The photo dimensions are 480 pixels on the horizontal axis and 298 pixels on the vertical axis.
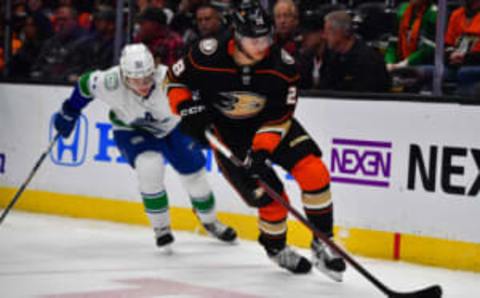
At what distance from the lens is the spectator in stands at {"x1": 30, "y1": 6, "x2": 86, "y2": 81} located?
8.28 metres

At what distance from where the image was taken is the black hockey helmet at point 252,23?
208 inches

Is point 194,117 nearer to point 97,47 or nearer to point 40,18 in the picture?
point 97,47

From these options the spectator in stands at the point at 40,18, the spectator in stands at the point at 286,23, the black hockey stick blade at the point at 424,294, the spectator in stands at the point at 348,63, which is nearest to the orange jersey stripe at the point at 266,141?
the black hockey stick blade at the point at 424,294

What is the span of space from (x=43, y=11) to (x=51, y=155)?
1.61 m

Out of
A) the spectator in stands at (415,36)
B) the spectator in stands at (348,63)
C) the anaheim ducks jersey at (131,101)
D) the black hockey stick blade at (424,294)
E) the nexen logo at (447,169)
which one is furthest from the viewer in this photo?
the spectator in stands at (415,36)

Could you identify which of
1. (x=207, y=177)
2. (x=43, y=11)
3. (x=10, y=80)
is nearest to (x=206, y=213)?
(x=207, y=177)

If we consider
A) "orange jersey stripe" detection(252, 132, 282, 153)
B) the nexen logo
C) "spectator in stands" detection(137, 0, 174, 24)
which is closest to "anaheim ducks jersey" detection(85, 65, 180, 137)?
"orange jersey stripe" detection(252, 132, 282, 153)

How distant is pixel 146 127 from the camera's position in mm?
6555

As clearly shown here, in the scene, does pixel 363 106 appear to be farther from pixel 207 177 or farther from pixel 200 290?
pixel 200 290

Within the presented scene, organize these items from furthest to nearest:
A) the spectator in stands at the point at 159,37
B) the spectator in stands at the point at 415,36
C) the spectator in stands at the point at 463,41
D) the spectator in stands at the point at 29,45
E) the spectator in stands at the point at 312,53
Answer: the spectator in stands at the point at 29,45
the spectator in stands at the point at 159,37
the spectator in stands at the point at 312,53
the spectator in stands at the point at 415,36
the spectator in stands at the point at 463,41

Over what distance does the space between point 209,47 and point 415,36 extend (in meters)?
1.69

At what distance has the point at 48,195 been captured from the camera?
26.5ft

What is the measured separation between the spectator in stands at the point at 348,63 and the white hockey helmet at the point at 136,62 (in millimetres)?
1143

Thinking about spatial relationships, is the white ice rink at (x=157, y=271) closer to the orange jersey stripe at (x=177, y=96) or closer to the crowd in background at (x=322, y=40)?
the orange jersey stripe at (x=177, y=96)
